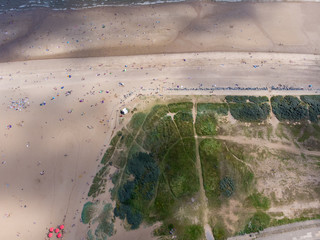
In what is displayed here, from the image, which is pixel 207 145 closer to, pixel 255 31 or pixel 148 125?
pixel 148 125

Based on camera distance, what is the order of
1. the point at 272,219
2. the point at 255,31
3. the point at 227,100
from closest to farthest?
the point at 272,219, the point at 227,100, the point at 255,31

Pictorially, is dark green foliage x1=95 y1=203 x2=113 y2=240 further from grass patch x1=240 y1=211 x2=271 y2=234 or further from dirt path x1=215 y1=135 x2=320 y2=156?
dirt path x1=215 y1=135 x2=320 y2=156

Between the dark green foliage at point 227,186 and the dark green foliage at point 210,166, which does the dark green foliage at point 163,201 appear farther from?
the dark green foliage at point 227,186

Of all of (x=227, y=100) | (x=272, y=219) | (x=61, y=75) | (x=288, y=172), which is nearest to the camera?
(x=272, y=219)

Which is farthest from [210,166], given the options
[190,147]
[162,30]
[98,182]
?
[162,30]

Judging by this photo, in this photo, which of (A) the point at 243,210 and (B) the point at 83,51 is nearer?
(A) the point at 243,210

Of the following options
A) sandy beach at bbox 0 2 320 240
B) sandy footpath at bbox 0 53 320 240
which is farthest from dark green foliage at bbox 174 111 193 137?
sandy footpath at bbox 0 53 320 240

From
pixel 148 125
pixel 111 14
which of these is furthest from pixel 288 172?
pixel 111 14
